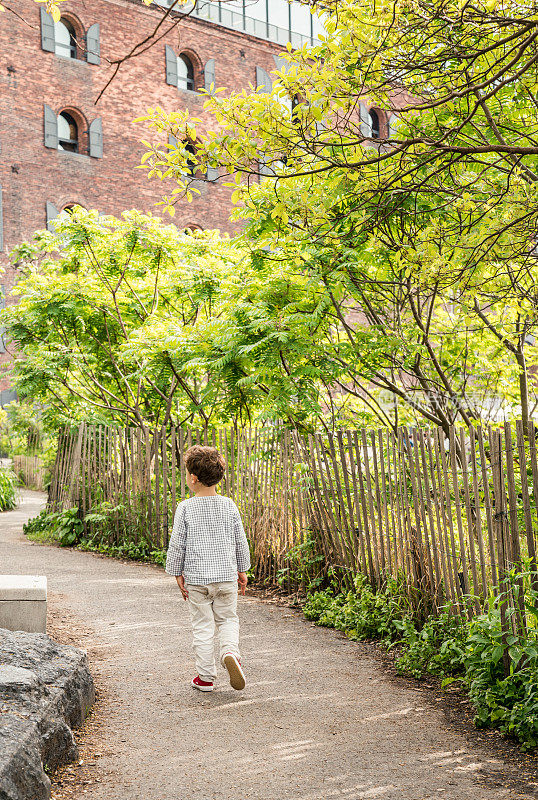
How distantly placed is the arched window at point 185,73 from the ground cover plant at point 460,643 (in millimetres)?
27566

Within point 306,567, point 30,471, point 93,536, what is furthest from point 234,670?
point 30,471

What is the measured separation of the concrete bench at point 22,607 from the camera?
528 centimetres

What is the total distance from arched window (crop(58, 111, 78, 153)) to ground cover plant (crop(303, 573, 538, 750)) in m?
24.6

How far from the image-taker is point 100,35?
93.2 feet

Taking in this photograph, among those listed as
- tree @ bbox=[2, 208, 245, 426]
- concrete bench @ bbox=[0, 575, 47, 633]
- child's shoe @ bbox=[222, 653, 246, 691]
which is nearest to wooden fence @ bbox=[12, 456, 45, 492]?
tree @ bbox=[2, 208, 245, 426]

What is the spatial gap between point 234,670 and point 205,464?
1.30 meters

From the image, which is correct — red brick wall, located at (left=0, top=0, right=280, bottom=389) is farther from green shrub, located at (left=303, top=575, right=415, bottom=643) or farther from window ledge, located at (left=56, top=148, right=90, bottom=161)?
green shrub, located at (left=303, top=575, right=415, bottom=643)

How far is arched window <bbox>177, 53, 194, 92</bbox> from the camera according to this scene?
30.9 meters

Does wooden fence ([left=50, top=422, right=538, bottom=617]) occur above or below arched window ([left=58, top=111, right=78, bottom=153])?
below

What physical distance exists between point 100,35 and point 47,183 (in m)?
5.96

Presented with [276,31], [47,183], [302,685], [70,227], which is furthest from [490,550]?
[276,31]

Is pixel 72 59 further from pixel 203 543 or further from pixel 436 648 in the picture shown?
pixel 436 648

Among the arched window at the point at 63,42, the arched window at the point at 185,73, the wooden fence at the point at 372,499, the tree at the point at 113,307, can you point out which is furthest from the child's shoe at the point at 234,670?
the arched window at the point at 185,73

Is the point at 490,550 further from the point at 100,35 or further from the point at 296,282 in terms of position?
the point at 100,35
